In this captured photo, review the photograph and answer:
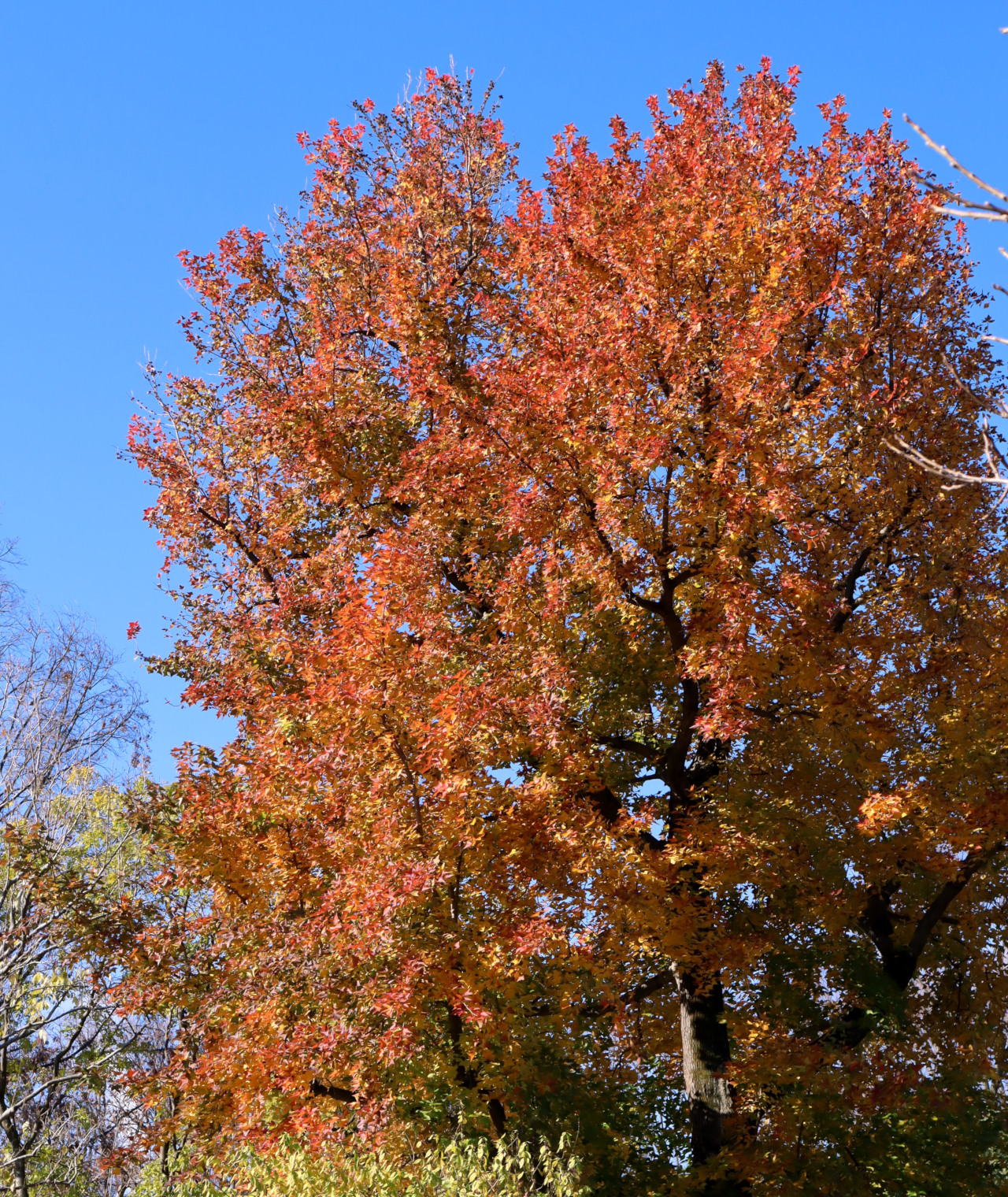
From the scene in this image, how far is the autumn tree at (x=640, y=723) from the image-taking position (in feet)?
39.8

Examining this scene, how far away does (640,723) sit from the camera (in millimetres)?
15805

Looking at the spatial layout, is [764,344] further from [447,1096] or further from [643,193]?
[447,1096]

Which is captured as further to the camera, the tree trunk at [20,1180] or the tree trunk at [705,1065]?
the tree trunk at [20,1180]

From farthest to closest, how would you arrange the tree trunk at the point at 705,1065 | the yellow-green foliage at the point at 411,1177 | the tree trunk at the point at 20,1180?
the tree trunk at the point at 20,1180
the tree trunk at the point at 705,1065
the yellow-green foliage at the point at 411,1177

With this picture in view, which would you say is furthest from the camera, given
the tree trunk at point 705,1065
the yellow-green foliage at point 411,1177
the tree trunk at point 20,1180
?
the tree trunk at point 20,1180

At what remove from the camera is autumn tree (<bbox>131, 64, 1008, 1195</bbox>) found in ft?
39.8

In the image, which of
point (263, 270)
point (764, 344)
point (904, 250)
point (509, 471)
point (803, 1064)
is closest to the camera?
point (764, 344)

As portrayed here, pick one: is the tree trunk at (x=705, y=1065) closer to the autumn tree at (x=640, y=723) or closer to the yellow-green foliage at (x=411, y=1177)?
the autumn tree at (x=640, y=723)

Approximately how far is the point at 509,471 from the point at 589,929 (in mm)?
5832

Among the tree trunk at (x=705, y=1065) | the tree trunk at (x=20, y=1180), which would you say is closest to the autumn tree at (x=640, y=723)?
the tree trunk at (x=705, y=1065)

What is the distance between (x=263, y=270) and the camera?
20.4 m

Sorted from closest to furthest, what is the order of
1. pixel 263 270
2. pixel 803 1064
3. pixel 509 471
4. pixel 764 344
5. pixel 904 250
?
pixel 764 344
pixel 803 1064
pixel 509 471
pixel 904 250
pixel 263 270

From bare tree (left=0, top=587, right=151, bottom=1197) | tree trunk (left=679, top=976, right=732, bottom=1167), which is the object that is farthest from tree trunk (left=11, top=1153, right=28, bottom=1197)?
tree trunk (left=679, top=976, right=732, bottom=1167)

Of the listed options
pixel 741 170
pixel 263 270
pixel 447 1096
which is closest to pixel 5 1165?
pixel 447 1096
